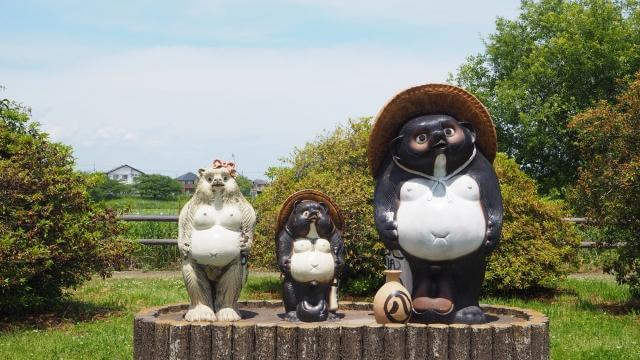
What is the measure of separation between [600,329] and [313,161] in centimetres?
483

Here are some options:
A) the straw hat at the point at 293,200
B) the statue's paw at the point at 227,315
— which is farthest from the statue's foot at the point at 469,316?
the statue's paw at the point at 227,315

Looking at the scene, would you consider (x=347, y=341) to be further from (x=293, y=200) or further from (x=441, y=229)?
(x=293, y=200)

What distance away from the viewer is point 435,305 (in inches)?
209

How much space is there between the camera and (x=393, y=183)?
Result: 558 cm

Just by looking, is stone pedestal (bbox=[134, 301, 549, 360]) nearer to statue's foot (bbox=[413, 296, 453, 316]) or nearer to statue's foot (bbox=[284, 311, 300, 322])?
statue's foot (bbox=[413, 296, 453, 316])

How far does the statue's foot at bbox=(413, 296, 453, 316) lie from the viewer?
17.4 feet

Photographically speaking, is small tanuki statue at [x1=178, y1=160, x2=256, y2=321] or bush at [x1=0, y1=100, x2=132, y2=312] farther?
bush at [x1=0, y1=100, x2=132, y2=312]

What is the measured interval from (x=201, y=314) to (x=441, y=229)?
1692mm

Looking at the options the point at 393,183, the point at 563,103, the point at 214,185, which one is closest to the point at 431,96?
the point at 393,183

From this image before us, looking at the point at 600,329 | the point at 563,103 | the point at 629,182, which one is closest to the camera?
the point at 600,329

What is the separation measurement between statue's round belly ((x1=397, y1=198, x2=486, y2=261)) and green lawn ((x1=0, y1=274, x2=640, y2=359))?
96.1 inches

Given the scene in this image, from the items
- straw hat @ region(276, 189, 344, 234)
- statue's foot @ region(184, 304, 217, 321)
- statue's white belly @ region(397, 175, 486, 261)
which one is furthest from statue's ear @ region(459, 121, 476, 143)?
statue's foot @ region(184, 304, 217, 321)

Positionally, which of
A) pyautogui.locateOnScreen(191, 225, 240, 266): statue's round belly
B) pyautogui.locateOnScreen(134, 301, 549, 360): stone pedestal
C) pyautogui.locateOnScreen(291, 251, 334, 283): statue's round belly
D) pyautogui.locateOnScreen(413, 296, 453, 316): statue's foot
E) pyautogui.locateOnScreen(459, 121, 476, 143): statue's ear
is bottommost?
pyautogui.locateOnScreen(134, 301, 549, 360): stone pedestal

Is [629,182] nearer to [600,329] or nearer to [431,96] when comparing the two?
[600,329]
